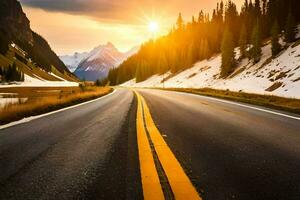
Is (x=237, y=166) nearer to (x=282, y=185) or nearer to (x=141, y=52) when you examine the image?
(x=282, y=185)

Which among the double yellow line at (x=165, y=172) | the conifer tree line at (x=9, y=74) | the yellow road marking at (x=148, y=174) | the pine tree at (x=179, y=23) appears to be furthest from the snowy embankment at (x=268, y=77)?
the conifer tree line at (x=9, y=74)

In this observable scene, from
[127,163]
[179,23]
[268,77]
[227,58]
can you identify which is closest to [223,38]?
→ [227,58]

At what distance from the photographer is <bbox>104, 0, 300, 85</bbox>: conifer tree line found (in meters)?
60.8

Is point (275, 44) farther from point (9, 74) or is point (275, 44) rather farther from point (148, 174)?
point (9, 74)

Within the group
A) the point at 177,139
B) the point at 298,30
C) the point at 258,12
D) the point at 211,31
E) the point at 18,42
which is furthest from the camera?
the point at 18,42

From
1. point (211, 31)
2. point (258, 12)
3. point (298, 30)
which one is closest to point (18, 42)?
point (211, 31)

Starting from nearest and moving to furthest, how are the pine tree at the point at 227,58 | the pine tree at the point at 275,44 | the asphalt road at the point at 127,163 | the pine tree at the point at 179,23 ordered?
the asphalt road at the point at 127,163 < the pine tree at the point at 275,44 < the pine tree at the point at 227,58 < the pine tree at the point at 179,23

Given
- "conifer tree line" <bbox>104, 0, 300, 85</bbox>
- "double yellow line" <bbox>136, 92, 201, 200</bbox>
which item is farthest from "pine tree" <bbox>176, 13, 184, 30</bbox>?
"double yellow line" <bbox>136, 92, 201, 200</bbox>

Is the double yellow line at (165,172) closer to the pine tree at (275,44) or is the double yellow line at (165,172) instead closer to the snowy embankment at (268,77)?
the snowy embankment at (268,77)

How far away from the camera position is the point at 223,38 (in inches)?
2756

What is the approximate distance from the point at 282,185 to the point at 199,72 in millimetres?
81932

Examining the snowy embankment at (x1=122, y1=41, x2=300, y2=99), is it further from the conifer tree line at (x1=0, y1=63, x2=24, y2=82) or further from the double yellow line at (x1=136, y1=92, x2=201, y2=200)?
the conifer tree line at (x1=0, y1=63, x2=24, y2=82)

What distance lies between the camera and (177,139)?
5.33 meters

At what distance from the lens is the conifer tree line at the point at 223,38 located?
199 ft
